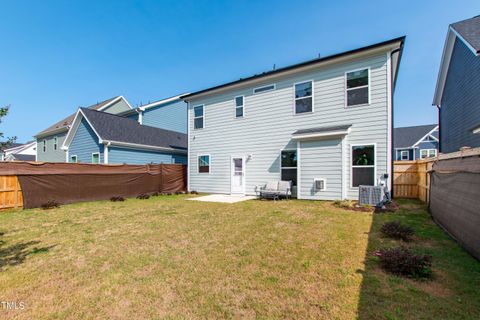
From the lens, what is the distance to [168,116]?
2142cm

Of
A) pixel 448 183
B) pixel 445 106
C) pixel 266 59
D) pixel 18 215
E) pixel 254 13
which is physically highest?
pixel 254 13

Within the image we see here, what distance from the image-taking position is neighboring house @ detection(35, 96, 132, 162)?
803 inches

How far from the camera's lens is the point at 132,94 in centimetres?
2548

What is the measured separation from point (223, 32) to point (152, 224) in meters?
11.0

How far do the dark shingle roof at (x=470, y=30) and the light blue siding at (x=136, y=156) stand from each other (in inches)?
646

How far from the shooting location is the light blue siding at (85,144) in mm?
13727

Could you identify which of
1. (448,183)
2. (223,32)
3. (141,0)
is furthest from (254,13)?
(448,183)

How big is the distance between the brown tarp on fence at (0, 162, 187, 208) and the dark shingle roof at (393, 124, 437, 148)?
2779 centimetres

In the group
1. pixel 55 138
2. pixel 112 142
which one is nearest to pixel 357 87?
pixel 112 142

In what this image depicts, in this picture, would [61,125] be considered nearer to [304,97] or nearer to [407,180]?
[304,97]

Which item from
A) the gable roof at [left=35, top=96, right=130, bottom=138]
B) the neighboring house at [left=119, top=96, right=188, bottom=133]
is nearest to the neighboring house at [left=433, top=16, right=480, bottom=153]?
the neighboring house at [left=119, top=96, right=188, bottom=133]

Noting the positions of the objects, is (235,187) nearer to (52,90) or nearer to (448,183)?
(448,183)

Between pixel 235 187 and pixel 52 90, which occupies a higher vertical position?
pixel 52 90

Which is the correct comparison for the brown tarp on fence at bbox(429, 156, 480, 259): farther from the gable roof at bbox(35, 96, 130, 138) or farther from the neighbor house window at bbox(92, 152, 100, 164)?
the gable roof at bbox(35, 96, 130, 138)
